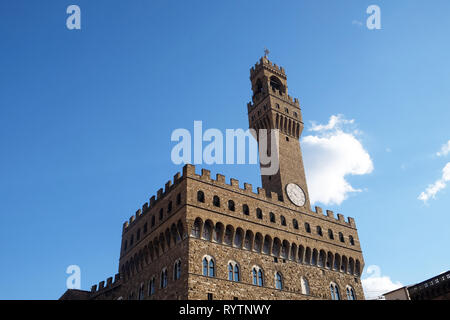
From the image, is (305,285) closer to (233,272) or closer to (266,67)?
(233,272)

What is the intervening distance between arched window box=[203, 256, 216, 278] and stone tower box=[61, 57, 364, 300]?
0.07m

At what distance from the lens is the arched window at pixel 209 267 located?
28922 millimetres

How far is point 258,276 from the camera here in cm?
3145

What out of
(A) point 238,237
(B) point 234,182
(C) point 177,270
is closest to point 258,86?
(B) point 234,182

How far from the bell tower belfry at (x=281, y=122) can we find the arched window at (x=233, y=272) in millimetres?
9267

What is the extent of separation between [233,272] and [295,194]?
11.7m

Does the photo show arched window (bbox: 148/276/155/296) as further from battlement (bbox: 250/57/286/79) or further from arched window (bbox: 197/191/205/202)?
battlement (bbox: 250/57/286/79)

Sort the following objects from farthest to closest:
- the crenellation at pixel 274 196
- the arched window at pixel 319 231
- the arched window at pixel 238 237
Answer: the arched window at pixel 319 231
the crenellation at pixel 274 196
the arched window at pixel 238 237

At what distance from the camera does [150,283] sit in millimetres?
32844

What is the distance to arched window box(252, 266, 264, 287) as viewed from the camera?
3106 cm

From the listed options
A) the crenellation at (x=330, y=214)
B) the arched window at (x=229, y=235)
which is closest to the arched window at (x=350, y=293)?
the crenellation at (x=330, y=214)

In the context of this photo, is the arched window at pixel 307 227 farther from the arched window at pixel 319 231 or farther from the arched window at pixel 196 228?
the arched window at pixel 196 228
